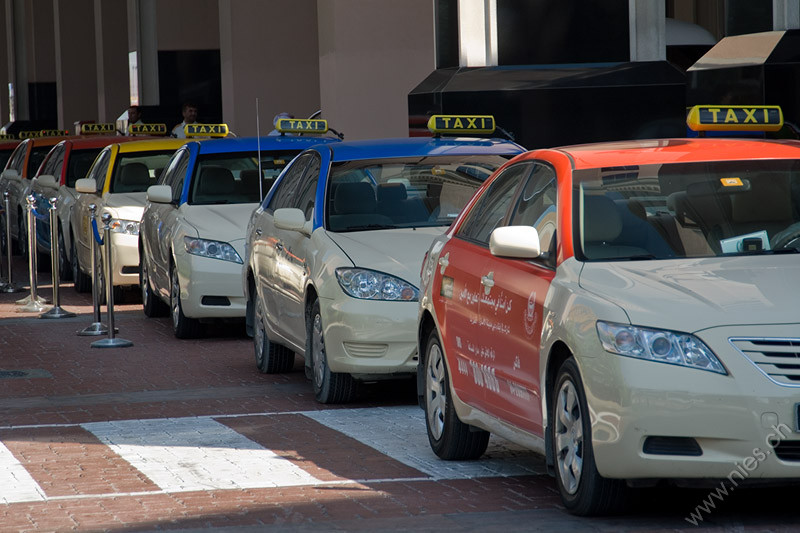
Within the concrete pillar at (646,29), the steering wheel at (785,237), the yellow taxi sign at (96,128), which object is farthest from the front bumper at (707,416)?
the yellow taxi sign at (96,128)

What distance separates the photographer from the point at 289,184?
38.6 feet

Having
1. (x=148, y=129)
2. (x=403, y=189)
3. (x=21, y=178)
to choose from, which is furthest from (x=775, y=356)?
(x=148, y=129)

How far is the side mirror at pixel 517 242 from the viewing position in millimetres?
6812

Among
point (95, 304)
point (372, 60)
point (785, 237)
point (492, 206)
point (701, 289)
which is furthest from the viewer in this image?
point (372, 60)

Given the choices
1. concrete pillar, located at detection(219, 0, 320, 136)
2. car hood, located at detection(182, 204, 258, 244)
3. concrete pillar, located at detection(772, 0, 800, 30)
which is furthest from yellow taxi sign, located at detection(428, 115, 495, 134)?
concrete pillar, located at detection(219, 0, 320, 136)

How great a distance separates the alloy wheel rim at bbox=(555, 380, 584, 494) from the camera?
21.1ft

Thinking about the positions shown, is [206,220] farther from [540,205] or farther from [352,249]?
[540,205]

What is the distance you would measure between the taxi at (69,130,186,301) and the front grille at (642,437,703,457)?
11200 millimetres

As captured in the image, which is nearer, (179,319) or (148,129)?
(179,319)

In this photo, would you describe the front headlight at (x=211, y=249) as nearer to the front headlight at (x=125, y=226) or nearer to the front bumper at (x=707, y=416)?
the front headlight at (x=125, y=226)

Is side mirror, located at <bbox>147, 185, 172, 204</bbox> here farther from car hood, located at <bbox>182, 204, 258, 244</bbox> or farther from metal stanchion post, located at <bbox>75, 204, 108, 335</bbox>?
metal stanchion post, located at <bbox>75, 204, 108, 335</bbox>

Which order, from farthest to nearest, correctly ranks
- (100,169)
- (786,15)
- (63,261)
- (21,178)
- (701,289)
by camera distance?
1. (21,178)
2. (63,261)
3. (100,169)
4. (786,15)
5. (701,289)

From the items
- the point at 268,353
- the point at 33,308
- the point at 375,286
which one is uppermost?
the point at 375,286

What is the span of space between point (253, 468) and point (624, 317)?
2.57 m
